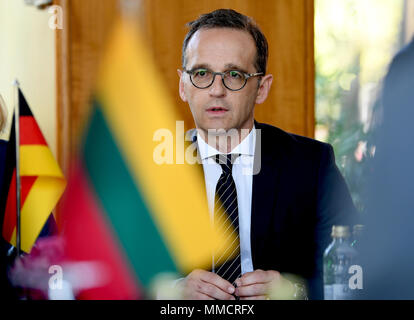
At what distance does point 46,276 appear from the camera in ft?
3.17

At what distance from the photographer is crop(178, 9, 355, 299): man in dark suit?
1.08 m

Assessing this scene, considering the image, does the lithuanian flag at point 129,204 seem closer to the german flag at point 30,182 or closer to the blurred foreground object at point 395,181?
the german flag at point 30,182

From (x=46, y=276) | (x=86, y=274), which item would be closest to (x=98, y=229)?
(x=86, y=274)

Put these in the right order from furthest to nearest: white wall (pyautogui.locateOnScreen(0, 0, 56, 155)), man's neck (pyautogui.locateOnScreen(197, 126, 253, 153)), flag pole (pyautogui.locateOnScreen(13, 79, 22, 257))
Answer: white wall (pyautogui.locateOnScreen(0, 0, 56, 155)) → man's neck (pyautogui.locateOnScreen(197, 126, 253, 153)) → flag pole (pyautogui.locateOnScreen(13, 79, 22, 257))

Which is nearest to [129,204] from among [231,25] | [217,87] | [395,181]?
[217,87]

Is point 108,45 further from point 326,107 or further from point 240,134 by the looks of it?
point 326,107

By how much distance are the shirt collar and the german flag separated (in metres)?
0.34

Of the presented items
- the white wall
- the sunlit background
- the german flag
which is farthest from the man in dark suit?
the white wall

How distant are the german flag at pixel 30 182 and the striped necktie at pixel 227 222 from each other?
13.6 inches

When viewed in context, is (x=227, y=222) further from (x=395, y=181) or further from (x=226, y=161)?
(x=395, y=181)

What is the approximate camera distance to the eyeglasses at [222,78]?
107cm

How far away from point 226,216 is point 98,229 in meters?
0.38

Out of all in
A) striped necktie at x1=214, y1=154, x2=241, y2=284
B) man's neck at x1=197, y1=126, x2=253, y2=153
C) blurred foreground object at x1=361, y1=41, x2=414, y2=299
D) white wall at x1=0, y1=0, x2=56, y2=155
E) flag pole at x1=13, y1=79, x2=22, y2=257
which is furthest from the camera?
white wall at x1=0, y1=0, x2=56, y2=155

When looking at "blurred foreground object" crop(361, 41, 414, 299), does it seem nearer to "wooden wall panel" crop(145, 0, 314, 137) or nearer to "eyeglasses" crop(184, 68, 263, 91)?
"eyeglasses" crop(184, 68, 263, 91)
